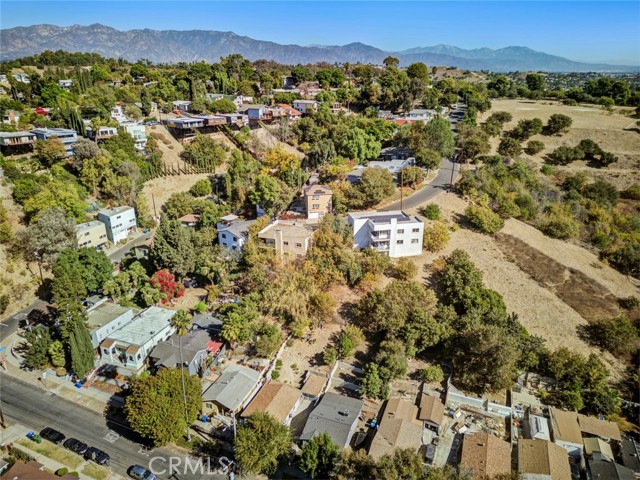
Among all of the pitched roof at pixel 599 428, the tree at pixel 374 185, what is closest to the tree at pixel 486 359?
the pitched roof at pixel 599 428

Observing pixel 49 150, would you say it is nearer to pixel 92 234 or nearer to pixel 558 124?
pixel 92 234

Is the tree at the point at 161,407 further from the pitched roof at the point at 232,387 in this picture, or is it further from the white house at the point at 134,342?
the white house at the point at 134,342

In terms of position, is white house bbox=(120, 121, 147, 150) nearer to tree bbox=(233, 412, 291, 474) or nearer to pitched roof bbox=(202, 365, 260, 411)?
pitched roof bbox=(202, 365, 260, 411)

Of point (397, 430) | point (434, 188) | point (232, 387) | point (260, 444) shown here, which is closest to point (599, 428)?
point (397, 430)

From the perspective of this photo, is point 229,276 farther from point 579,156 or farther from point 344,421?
point 579,156

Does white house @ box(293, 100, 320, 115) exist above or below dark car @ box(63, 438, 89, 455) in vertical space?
above

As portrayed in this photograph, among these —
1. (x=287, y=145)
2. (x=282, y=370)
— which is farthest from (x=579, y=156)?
(x=282, y=370)

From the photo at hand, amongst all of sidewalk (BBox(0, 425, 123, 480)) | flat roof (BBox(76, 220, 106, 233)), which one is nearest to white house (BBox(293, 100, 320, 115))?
flat roof (BBox(76, 220, 106, 233))
